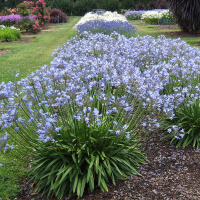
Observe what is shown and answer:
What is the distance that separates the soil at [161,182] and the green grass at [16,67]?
0.46 feet

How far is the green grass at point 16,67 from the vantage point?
11.1 ft

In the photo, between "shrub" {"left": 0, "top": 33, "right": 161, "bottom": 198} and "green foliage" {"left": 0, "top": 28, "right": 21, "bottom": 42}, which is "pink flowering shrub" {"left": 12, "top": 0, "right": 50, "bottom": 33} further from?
"shrub" {"left": 0, "top": 33, "right": 161, "bottom": 198}

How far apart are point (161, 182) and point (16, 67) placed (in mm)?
7534

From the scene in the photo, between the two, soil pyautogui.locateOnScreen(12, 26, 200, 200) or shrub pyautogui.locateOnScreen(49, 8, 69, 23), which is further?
shrub pyautogui.locateOnScreen(49, 8, 69, 23)

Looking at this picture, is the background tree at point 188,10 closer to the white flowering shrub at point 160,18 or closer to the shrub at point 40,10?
the white flowering shrub at point 160,18

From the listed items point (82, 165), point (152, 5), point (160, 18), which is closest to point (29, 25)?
point (160, 18)

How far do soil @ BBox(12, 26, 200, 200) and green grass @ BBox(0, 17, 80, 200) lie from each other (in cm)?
14

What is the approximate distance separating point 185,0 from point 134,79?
40.8 ft

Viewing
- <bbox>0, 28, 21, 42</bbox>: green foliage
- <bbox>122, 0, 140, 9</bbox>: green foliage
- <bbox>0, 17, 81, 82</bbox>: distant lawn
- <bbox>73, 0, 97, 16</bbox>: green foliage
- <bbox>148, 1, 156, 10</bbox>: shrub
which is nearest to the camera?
<bbox>0, 17, 81, 82</bbox>: distant lawn

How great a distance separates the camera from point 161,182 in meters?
3.20

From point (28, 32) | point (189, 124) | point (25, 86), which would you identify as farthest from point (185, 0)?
point (25, 86)

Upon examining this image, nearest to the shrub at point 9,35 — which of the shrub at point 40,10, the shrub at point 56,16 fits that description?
the shrub at point 40,10

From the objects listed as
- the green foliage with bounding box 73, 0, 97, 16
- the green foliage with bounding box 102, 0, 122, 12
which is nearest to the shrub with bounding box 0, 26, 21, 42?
the green foliage with bounding box 73, 0, 97, 16

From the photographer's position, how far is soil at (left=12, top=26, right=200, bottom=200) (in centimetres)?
299
